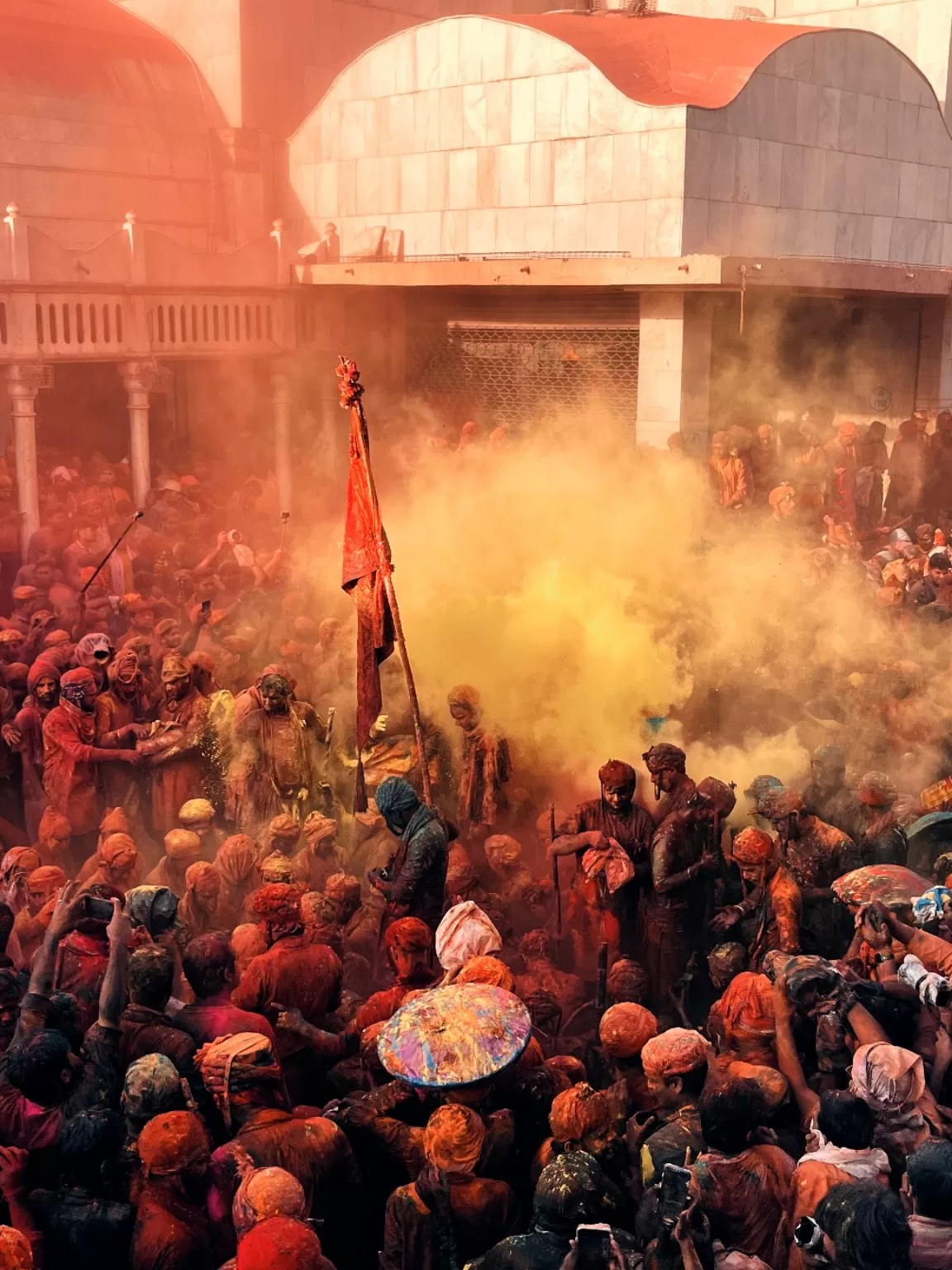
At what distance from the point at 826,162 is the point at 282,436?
685cm

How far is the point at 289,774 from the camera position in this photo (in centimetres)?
841

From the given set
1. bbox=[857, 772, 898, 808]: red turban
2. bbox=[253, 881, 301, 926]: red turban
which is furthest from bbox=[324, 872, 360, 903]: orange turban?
bbox=[857, 772, 898, 808]: red turban

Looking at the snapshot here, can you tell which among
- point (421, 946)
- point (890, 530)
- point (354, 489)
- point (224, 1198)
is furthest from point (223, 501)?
point (224, 1198)

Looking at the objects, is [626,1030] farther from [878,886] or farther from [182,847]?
[182,847]

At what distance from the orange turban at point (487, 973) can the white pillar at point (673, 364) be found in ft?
30.7

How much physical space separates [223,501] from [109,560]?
11.4 ft

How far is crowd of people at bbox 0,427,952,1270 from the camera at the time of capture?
4277mm

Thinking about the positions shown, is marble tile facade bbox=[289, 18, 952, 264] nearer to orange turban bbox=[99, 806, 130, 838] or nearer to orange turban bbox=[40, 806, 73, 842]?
orange turban bbox=[99, 806, 130, 838]

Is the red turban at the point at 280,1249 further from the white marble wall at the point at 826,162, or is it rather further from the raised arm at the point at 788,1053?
the white marble wall at the point at 826,162

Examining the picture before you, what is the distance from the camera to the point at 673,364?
45.9 ft

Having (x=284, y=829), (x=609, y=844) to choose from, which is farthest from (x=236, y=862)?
(x=609, y=844)

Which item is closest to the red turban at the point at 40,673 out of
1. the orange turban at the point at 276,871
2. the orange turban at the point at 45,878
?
the orange turban at the point at 45,878

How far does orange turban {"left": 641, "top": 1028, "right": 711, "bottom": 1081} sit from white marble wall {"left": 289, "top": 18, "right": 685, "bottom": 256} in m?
10.4

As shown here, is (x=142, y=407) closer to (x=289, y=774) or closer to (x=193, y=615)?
(x=193, y=615)
